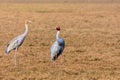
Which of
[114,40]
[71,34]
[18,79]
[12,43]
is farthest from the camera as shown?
[71,34]

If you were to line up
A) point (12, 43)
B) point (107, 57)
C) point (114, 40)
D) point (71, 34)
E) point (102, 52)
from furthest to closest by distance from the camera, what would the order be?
1. point (71, 34)
2. point (114, 40)
3. point (102, 52)
4. point (107, 57)
5. point (12, 43)

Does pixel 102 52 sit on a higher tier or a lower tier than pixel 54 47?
lower

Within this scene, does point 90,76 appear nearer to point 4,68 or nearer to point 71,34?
point 4,68

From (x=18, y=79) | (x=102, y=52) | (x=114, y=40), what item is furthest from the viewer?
(x=114, y=40)

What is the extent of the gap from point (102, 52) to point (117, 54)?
0.63m

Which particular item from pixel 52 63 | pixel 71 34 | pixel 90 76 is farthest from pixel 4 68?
pixel 71 34

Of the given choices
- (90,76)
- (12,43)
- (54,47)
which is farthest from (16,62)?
(90,76)

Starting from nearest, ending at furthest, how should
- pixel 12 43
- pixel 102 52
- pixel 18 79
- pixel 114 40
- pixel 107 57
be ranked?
pixel 18 79, pixel 12 43, pixel 107 57, pixel 102 52, pixel 114 40

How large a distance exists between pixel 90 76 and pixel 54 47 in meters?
1.34

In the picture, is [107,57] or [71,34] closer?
[107,57]

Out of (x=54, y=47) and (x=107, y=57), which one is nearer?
(x=54, y=47)

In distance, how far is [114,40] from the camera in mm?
17609

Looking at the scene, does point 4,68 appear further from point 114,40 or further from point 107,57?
point 114,40

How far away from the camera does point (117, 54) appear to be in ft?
46.0
